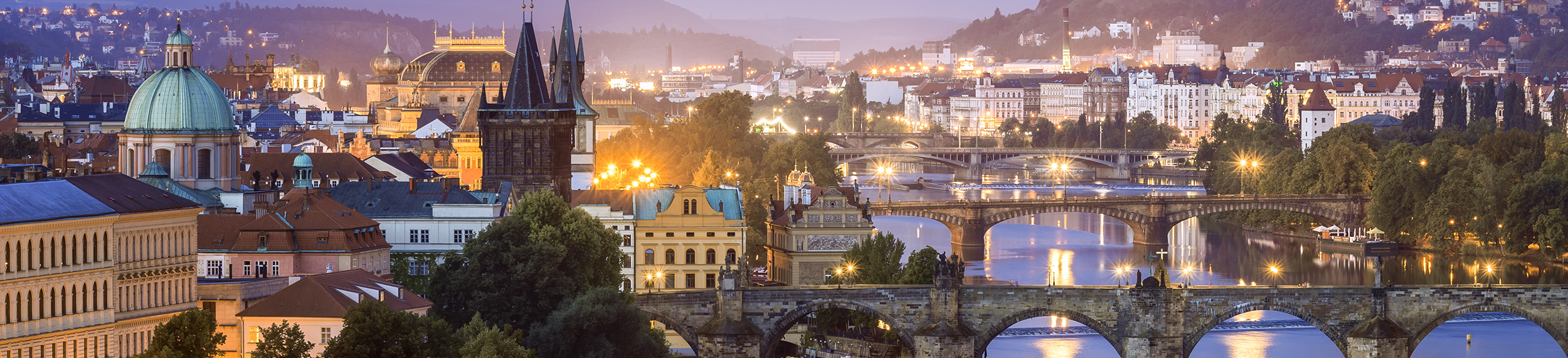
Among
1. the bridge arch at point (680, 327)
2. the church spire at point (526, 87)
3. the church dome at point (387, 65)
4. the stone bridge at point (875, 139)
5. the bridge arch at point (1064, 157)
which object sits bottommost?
the bridge arch at point (680, 327)

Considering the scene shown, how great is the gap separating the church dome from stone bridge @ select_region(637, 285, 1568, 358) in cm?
9075

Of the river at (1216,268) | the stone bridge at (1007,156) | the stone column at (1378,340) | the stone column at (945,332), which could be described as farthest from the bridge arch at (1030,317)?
the stone bridge at (1007,156)

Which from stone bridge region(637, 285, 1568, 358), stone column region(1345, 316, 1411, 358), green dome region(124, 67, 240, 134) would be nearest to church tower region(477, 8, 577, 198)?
green dome region(124, 67, 240, 134)

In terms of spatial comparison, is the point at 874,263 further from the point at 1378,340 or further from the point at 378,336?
the point at 378,336

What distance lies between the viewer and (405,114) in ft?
399

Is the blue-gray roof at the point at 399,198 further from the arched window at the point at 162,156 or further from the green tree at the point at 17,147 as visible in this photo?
the green tree at the point at 17,147

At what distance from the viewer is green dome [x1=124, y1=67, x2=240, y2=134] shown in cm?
6894

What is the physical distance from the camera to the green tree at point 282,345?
151ft

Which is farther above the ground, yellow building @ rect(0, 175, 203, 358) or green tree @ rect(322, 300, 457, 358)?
yellow building @ rect(0, 175, 203, 358)

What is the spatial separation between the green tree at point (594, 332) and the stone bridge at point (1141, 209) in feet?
162

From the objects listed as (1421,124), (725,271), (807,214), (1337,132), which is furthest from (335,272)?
(1421,124)

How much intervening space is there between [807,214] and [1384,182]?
A: 37.7 metres

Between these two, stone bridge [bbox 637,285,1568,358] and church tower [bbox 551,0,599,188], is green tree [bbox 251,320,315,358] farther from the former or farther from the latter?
church tower [bbox 551,0,599,188]

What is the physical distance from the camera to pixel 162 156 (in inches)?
2714
